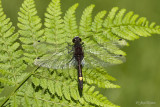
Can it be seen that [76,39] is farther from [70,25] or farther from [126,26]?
[126,26]

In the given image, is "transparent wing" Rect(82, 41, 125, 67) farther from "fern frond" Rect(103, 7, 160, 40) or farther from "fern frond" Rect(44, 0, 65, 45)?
"fern frond" Rect(44, 0, 65, 45)

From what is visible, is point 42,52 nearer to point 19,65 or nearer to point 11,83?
point 19,65

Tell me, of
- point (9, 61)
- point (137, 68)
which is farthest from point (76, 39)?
point (137, 68)

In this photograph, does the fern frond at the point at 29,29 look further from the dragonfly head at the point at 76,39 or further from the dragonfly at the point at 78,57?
the dragonfly head at the point at 76,39

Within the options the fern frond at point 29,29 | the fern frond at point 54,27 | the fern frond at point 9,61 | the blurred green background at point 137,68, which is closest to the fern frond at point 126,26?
the fern frond at point 54,27

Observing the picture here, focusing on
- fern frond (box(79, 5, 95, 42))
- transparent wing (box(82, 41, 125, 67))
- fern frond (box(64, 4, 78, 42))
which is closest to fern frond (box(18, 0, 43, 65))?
fern frond (box(64, 4, 78, 42))

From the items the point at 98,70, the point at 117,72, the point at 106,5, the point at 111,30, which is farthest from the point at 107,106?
the point at 106,5
